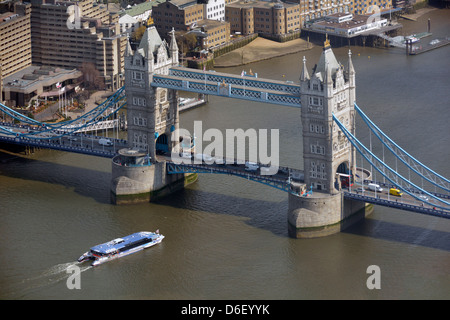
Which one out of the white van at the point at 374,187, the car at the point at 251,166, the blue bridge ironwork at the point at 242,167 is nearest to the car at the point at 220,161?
the blue bridge ironwork at the point at 242,167

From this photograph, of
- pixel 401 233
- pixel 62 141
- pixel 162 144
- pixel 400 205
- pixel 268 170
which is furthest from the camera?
pixel 62 141

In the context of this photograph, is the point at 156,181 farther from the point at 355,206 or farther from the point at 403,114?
the point at 403,114

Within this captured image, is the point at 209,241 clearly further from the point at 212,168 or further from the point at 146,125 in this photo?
the point at 146,125

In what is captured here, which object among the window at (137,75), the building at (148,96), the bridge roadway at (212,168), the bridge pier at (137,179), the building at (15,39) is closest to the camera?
the bridge roadway at (212,168)

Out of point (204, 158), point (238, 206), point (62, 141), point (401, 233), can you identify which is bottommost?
point (238, 206)

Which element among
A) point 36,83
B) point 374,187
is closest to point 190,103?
point 36,83

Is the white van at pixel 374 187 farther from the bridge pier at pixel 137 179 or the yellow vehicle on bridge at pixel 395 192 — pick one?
the bridge pier at pixel 137 179
